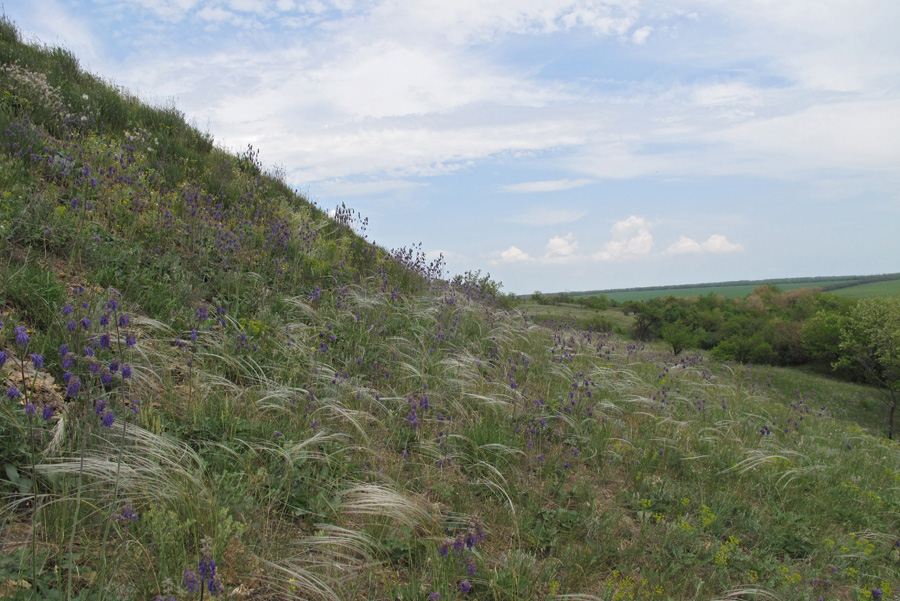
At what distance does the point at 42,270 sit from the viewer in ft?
13.6

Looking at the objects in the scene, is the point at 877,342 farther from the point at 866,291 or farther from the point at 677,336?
the point at 866,291

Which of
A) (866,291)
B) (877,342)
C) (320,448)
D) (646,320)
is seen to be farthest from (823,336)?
(320,448)

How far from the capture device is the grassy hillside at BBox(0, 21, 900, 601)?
2.28 metres

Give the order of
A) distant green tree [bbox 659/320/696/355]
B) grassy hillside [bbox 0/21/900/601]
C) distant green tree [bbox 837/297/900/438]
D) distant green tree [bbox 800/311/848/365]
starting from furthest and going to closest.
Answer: distant green tree [bbox 659/320/696/355]
distant green tree [bbox 800/311/848/365]
distant green tree [bbox 837/297/900/438]
grassy hillside [bbox 0/21/900/601]

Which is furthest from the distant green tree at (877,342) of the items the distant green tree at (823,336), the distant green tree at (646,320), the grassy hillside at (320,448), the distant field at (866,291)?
the grassy hillside at (320,448)

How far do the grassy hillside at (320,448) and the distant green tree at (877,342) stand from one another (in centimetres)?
2767

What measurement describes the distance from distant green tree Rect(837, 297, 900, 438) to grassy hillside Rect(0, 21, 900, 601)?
90.8ft

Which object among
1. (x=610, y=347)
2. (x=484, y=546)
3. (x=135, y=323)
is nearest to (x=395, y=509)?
(x=484, y=546)

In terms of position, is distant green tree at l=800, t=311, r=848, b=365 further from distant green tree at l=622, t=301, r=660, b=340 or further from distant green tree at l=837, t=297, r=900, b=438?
distant green tree at l=622, t=301, r=660, b=340

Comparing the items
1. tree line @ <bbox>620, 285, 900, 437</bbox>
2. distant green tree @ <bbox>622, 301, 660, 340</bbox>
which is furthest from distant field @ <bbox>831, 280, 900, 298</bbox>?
distant green tree @ <bbox>622, 301, 660, 340</bbox>

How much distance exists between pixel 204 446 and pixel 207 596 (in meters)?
1.23

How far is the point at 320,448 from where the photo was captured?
10.6 ft

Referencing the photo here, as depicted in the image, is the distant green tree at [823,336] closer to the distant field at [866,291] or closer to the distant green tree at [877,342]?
the distant green tree at [877,342]

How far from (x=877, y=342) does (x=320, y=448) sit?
36.0 m
